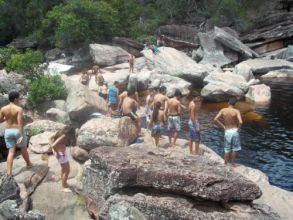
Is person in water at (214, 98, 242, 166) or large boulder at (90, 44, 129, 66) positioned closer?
person in water at (214, 98, 242, 166)

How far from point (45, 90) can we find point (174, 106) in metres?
7.97

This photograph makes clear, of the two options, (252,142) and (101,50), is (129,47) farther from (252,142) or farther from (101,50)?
(252,142)

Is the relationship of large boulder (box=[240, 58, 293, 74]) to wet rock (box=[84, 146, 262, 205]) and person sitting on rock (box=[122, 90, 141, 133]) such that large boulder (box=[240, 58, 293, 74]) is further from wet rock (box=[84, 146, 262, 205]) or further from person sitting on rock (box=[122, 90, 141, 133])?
wet rock (box=[84, 146, 262, 205])

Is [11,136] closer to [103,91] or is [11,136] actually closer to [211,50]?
[103,91]

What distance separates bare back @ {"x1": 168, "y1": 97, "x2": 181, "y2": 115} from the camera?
47.6 ft

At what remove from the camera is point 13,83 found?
22125mm

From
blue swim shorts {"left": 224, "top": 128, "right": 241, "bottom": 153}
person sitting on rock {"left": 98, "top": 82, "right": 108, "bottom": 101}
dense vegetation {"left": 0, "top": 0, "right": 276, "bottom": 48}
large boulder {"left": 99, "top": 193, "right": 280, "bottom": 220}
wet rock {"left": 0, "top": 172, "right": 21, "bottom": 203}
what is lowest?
large boulder {"left": 99, "top": 193, "right": 280, "bottom": 220}

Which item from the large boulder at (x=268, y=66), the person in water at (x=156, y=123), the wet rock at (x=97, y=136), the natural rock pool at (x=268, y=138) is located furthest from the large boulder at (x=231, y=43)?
the wet rock at (x=97, y=136)

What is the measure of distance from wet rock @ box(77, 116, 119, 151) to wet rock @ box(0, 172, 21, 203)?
346cm

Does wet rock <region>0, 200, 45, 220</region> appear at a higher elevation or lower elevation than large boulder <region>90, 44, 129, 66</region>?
lower

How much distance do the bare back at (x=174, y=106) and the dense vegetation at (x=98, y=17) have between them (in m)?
23.9

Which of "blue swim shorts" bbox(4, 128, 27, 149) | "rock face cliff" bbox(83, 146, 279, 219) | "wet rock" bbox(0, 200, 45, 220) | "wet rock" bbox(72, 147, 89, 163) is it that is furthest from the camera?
"wet rock" bbox(72, 147, 89, 163)

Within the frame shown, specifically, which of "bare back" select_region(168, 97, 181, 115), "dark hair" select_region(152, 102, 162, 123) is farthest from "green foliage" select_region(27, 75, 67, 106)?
"bare back" select_region(168, 97, 181, 115)

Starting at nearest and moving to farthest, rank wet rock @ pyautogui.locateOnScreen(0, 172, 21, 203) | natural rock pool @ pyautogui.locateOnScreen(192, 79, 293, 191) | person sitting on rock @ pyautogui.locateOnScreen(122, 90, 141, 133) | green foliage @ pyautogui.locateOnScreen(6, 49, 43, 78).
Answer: wet rock @ pyautogui.locateOnScreen(0, 172, 21, 203), person sitting on rock @ pyautogui.locateOnScreen(122, 90, 141, 133), natural rock pool @ pyautogui.locateOnScreen(192, 79, 293, 191), green foliage @ pyautogui.locateOnScreen(6, 49, 43, 78)
